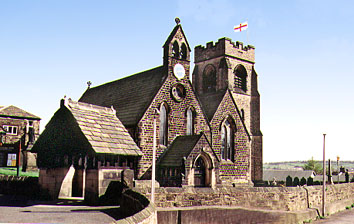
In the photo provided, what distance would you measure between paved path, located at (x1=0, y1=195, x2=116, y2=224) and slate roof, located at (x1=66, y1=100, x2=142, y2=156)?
3180mm

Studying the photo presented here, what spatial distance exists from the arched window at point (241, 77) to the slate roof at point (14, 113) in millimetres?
29899

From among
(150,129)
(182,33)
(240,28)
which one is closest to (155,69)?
(182,33)

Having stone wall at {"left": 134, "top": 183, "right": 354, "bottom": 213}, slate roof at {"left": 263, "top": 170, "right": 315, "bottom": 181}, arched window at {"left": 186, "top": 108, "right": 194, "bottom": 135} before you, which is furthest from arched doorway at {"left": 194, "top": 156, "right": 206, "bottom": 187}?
slate roof at {"left": 263, "top": 170, "right": 315, "bottom": 181}

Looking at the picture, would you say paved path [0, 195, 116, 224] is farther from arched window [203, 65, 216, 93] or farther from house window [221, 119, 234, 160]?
arched window [203, 65, 216, 93]

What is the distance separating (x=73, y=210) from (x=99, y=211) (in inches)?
54.4

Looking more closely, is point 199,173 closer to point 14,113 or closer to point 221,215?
→ point 221,215

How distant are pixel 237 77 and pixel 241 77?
2.89 ft

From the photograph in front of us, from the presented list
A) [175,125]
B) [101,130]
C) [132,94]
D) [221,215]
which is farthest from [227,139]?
[221,215]

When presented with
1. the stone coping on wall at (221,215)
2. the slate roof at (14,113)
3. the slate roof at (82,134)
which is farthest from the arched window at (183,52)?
the slate roof at (14,113)

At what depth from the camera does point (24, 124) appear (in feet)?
177

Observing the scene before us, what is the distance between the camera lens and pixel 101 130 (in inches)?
838

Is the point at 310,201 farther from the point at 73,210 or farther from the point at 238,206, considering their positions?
the point at 73,210

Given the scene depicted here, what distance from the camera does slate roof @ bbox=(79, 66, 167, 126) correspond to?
27.1 metres

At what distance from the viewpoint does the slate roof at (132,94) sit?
2714 cm
